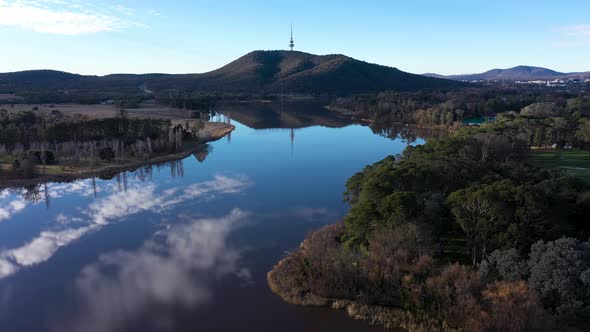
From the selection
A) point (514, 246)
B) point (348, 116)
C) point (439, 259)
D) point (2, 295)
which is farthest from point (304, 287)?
point (348, 116)

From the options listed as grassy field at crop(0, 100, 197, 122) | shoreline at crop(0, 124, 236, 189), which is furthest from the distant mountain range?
shoreline at crop(0, 124, 236, 189)

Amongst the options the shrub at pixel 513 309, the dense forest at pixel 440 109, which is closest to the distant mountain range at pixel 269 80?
the dense forest at pixel 440 109

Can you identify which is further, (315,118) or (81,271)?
(315,118)

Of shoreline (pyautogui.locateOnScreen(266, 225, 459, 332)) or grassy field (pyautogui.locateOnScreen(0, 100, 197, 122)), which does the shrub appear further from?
grassy field (pyautogui.locateOnScreen(0, 100, 197, 122))

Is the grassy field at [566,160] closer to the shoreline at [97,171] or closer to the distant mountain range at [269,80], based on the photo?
the shoreline at [97,171]

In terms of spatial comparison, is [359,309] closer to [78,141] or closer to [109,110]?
[78,141]

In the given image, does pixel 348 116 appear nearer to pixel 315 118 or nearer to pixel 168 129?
pixel 315 118
